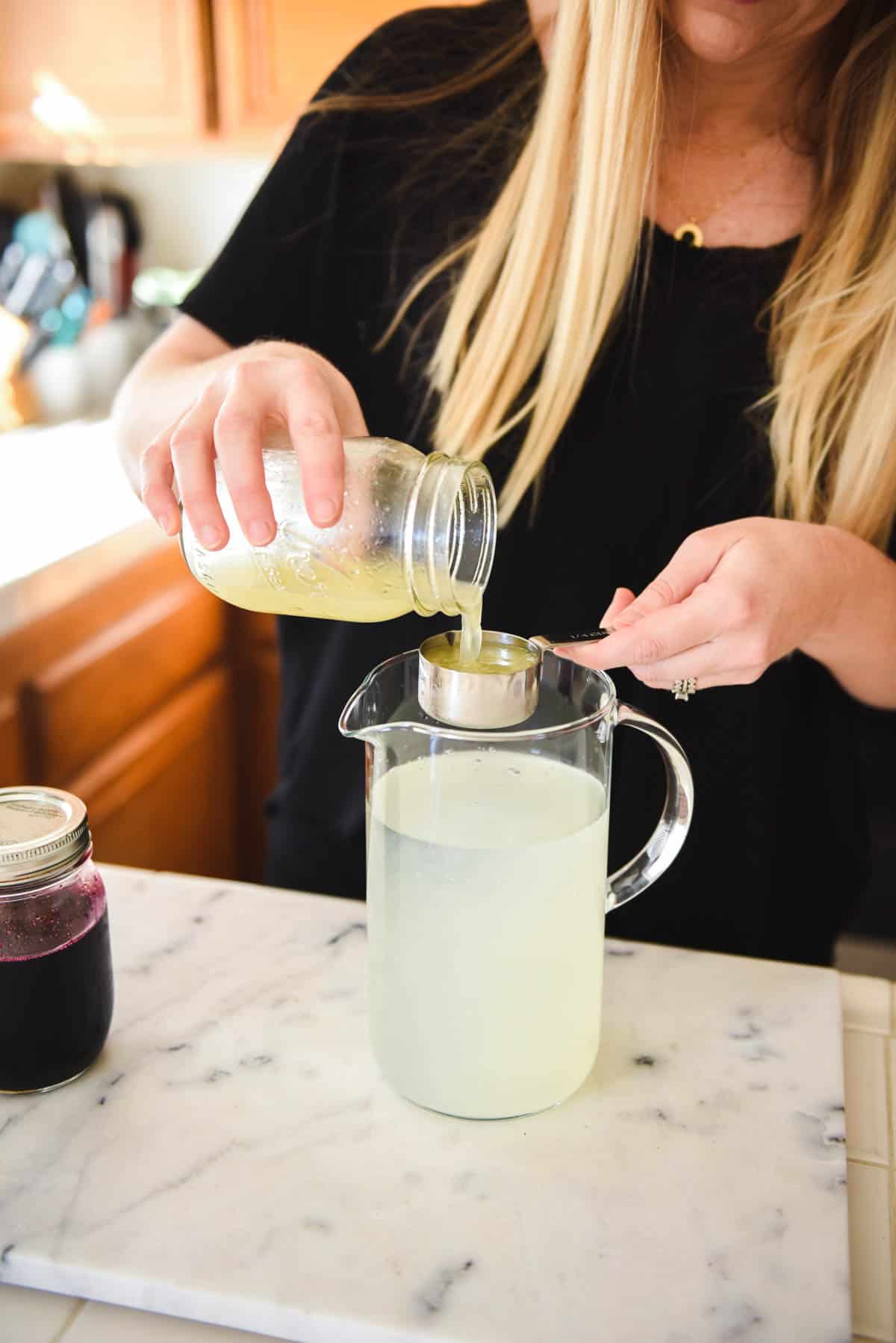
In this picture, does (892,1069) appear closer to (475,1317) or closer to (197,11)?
(475,1317)

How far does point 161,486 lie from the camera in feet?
1.99

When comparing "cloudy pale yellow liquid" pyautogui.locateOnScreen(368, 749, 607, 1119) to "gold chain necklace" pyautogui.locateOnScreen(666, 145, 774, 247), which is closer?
"cloudy pale yellow liquid" pyautogui.locateOnScreen(368, 749, 607, 1119)

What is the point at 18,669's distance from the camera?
1487 millimetres

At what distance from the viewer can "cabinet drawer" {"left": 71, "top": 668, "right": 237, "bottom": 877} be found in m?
1.71

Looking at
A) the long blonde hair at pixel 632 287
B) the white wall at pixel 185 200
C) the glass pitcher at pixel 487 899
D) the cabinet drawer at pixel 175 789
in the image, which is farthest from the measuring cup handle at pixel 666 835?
the white wall at pixel 185 200

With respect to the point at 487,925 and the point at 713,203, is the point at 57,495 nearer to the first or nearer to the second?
the point at 713,203

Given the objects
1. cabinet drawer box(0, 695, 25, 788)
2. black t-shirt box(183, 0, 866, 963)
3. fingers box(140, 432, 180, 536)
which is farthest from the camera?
cabinet drawer box(0, 695, 25, 788)

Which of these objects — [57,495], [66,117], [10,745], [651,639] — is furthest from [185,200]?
[651,639]

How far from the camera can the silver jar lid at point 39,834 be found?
0.56 metres

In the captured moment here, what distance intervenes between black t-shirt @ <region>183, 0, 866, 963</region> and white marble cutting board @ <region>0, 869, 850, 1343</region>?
0.29m

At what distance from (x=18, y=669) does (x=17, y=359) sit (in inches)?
35.8

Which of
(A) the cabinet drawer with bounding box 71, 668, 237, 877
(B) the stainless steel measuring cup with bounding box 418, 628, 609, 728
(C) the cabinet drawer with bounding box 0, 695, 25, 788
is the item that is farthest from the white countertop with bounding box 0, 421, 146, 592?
(B) the stainless steel measuring cup with bounding box 418, 628, 609, 728

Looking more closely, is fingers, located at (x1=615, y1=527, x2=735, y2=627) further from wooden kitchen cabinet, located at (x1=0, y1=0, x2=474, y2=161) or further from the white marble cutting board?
wooden kitchen cabinet, located at (x1=0, y1=0, x2=474, y2=161)

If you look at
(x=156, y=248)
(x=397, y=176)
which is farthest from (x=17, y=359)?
(x=397, y=176)
